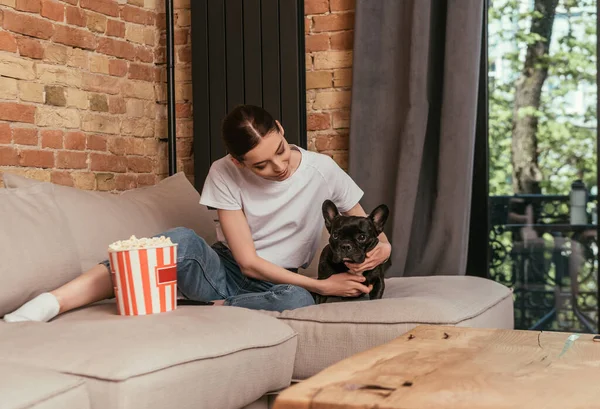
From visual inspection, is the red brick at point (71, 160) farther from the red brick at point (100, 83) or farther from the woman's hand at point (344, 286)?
the woman's hand at point (344, 286)

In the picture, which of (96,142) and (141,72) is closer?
(96,142)

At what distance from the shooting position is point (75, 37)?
331 centimetres

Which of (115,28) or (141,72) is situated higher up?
(115,28)

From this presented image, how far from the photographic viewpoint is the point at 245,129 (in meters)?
2.29

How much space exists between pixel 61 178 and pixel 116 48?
2.36ft

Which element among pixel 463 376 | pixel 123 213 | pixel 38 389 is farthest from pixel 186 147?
pixel 463 376

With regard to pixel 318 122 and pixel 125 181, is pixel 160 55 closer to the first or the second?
pixel 125 181

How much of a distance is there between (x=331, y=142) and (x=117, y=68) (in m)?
1.05

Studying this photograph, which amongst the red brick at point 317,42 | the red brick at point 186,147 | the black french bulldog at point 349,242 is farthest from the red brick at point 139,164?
the black french bulldog at point 349,242

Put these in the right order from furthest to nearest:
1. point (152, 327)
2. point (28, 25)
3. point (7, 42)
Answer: point (28, 25), point (7, 42), point (152, 327)

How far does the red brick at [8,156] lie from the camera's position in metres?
2.95

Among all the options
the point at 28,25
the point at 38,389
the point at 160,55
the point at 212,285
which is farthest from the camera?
the point at 160,55

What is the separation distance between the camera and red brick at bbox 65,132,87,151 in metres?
3.27

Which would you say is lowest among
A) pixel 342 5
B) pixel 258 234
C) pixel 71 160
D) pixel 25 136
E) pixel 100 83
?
pixel 258 234
